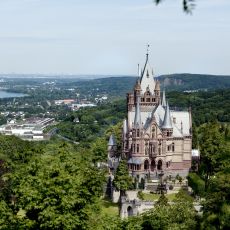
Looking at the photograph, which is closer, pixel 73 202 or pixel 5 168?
pixel 73 202

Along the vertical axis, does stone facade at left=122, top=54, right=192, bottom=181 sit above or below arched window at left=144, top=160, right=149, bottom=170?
above

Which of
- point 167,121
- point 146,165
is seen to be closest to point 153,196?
point 146,165

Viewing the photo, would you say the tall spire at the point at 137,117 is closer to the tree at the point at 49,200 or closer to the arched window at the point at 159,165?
the arched window at the point at 159,165

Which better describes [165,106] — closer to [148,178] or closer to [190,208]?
[148,178]

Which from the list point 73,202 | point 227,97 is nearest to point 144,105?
point 73,202

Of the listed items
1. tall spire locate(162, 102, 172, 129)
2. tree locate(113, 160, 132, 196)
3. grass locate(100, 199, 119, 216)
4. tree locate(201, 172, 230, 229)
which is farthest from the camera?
tall spire locate(162, 102, 172, 129)

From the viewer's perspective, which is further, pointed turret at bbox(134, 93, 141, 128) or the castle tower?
the castle tower

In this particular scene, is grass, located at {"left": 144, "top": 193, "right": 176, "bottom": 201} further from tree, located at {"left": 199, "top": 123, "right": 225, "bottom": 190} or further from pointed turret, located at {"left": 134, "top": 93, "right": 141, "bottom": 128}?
pointed turret, located at {"left": 134, "top": 93, "right": 141, "bottom": 128}

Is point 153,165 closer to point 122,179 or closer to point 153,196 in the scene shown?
point 153,196

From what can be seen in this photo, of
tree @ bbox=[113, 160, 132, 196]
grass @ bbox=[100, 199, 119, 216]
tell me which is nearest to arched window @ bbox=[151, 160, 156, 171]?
tree @ bbox=[113, 160, 132, 196]
